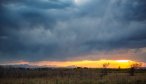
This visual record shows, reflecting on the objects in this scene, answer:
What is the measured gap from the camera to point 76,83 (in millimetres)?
47469

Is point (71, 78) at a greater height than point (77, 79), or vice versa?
point (71, 78)

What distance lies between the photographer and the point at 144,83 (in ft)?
154

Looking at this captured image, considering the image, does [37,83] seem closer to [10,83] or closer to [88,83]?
[10,83]

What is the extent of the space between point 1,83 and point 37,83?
22.9 feet

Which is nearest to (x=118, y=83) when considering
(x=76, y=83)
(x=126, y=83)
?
(x=126, y=83)

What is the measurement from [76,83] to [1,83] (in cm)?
1443

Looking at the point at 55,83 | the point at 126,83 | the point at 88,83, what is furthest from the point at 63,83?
the point at 126,83

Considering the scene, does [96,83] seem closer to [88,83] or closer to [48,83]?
[88,83]

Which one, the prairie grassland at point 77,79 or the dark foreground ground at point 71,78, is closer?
the prairie grassland at point 77,79

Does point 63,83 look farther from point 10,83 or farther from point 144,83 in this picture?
point 144,83

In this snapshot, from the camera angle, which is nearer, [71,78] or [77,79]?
[77,79]

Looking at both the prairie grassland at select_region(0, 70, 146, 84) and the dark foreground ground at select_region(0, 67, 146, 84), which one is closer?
the prairie grassland at select_region(0, 70, 146, 84)

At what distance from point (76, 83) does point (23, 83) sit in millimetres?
10104

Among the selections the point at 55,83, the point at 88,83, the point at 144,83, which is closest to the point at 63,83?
the point at 55,83
